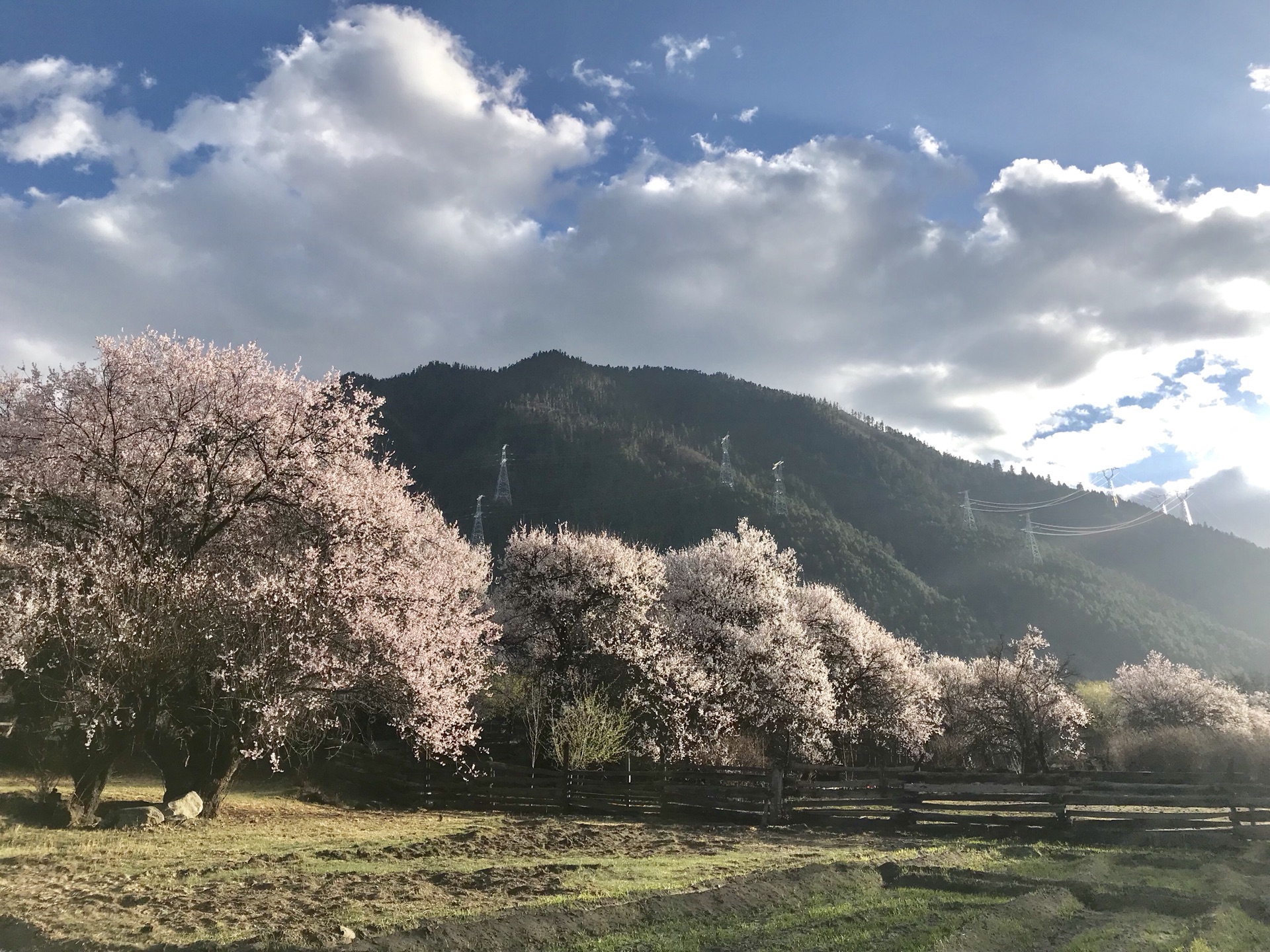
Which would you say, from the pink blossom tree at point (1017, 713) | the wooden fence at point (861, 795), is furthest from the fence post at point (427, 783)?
the pink blossom tree at point (1017, 713)

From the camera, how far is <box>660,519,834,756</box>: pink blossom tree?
31.4 metres

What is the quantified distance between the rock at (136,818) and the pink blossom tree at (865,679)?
29.1 meters

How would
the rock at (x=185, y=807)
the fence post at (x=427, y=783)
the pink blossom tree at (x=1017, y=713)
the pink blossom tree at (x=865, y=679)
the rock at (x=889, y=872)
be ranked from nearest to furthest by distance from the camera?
the rock at (x=889, y=872) < the rock at (x=185, y=807) < the fence post at (x=427, y=783) < the pink blossom tree at (x=1017, y=713) < the pink blossom tree at (x=865, y=679)

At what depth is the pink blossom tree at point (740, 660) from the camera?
31.4 metres

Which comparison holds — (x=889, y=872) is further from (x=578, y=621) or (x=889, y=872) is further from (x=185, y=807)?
(x=578, y=621)

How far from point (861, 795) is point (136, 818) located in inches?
683

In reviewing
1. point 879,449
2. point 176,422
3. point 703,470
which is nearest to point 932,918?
point 176,422

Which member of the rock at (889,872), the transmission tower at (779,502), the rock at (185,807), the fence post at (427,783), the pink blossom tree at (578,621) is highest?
the transmission tower at (779,502)

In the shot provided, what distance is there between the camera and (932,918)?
954 centimetres

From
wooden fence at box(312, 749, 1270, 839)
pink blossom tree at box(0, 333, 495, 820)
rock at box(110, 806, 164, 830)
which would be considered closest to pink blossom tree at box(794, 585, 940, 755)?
wooden fence at box(312, 749, 1270, 839)

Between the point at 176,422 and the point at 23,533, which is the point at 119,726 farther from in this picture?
the point at 176,422

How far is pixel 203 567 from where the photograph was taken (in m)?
17.4

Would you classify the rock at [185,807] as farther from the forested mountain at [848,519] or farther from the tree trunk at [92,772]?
the forested mountain at [848,519]

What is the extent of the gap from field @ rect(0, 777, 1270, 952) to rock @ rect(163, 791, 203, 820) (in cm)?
69
